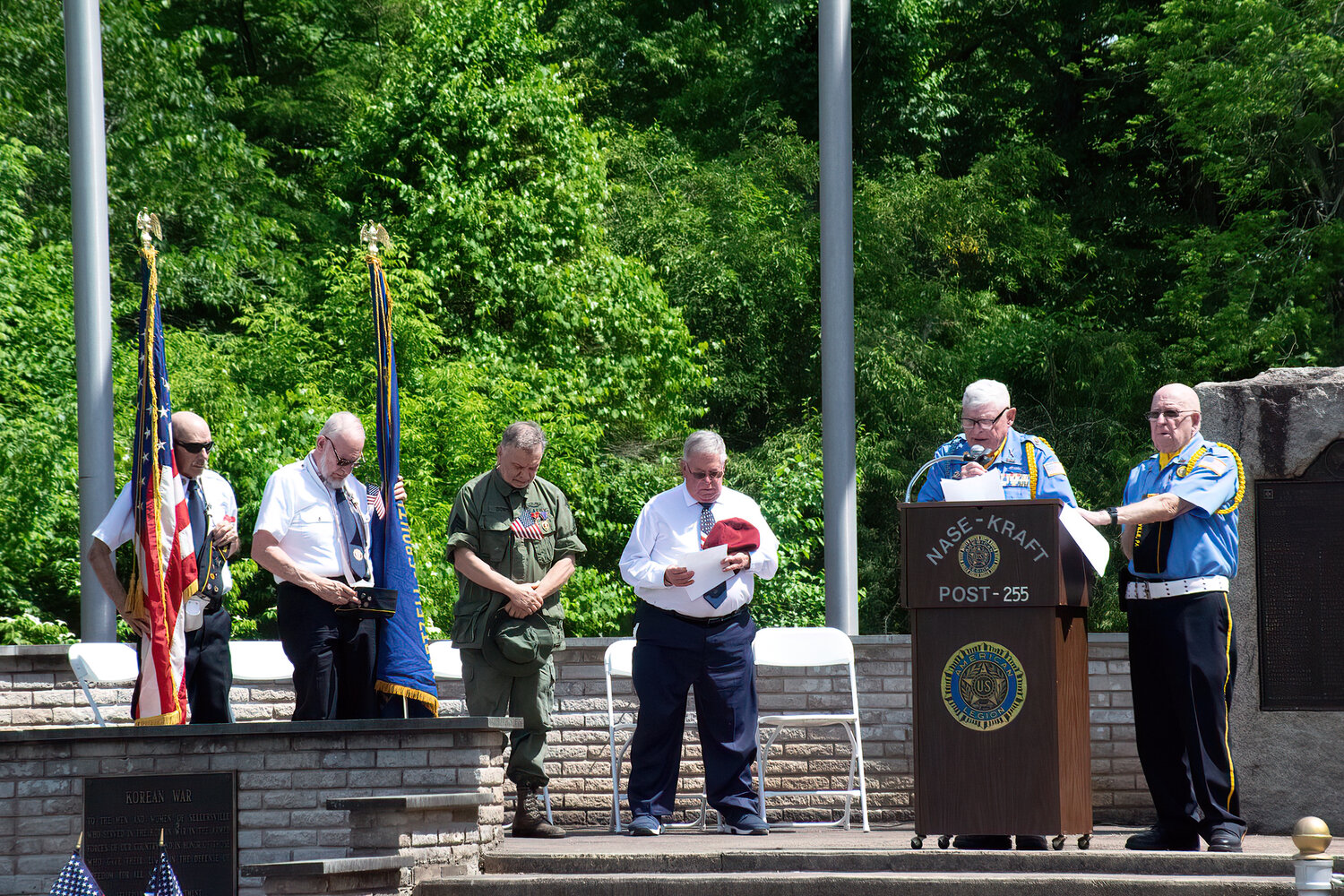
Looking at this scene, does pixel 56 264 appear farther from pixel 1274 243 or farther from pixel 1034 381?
pixel 1274 243

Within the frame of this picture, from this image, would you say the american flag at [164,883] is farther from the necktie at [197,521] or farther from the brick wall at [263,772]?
the necktie at [197,521]

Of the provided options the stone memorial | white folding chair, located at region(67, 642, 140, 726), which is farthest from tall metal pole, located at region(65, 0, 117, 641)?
the stone memorial

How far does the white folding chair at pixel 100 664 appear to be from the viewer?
7219 mm

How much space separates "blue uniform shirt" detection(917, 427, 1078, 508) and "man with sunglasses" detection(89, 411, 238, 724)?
307cm

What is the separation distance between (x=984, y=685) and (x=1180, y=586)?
3.28 feet

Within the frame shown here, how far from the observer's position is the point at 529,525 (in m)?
7.12

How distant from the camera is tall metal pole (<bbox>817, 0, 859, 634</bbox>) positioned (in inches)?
339

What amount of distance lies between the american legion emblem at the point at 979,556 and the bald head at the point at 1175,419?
1012 mm

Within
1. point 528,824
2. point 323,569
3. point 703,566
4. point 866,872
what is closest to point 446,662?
point 528,824

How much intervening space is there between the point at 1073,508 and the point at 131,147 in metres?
15.1

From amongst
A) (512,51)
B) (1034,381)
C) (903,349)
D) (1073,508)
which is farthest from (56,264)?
(1073,508)

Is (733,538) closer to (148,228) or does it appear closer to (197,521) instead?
(197,521)

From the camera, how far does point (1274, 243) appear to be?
695 inches

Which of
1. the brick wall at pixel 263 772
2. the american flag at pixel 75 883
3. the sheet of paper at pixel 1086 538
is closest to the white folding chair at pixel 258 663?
the brick wall at pixel 263 772
